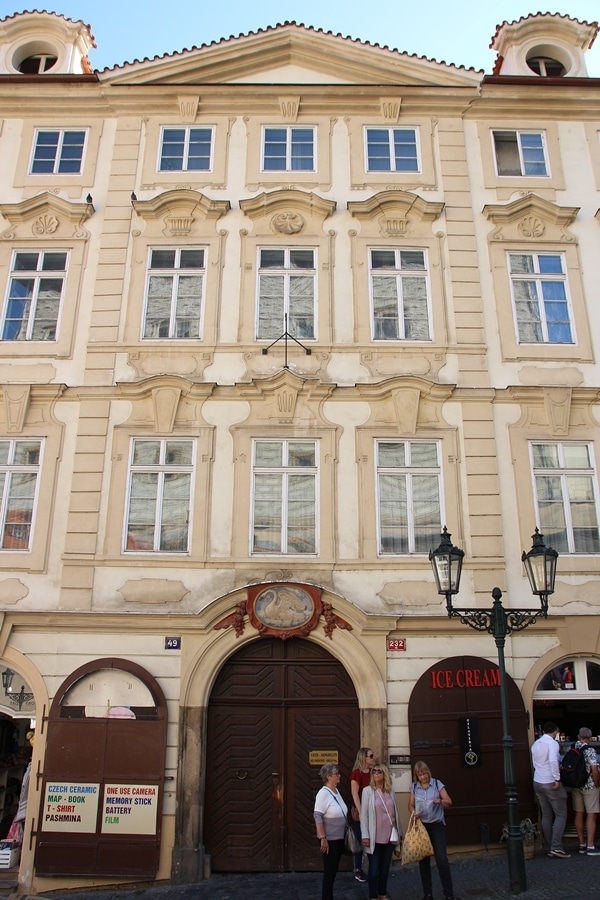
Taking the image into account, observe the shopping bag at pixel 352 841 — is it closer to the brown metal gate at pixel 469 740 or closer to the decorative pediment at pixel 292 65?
the brown metal gate at pixel 469 740

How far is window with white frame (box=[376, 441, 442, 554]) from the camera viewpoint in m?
12.0

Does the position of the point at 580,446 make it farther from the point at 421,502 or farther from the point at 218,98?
the point at 218,98

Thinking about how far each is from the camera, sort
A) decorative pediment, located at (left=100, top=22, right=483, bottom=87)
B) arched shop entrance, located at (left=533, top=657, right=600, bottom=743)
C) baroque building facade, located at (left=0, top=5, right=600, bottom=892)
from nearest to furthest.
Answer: baroque building facade, located at (left=0, top=5, right=600, bottom=892) < arched shop entrance, located at (left=533, top=657, right=600, bottom=743) < decorative pediment, located at (left=100, top=22, right=483, bottom=87)

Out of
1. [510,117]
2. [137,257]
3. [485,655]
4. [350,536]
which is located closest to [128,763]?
[350,536]

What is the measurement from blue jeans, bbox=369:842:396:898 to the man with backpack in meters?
3.39

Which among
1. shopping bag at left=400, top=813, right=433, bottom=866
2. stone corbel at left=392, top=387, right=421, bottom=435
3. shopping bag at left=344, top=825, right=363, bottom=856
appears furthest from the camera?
stone corbel at left=392, top=387, right=421, bottom=435

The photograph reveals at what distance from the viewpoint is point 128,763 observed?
10.7 meters

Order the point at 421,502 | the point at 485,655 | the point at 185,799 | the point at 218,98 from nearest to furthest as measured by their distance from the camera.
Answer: the point at 185,799, the point at 485,655, the point at 421,502, the point at 218,98

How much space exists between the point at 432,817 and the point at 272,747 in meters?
3.34

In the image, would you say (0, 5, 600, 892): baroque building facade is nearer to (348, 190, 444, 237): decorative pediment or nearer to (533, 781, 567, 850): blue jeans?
(348, 190, 444, 237): decorative pediment

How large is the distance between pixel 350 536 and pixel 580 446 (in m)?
4.15

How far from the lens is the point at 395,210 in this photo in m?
14.1

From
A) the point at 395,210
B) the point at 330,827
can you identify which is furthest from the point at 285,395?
the point at 330,827

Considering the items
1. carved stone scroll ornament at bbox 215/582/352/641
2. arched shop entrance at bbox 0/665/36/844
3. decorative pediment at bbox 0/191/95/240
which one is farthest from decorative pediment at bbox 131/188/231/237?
arched shop entrance at bbox 0/665/36/844
